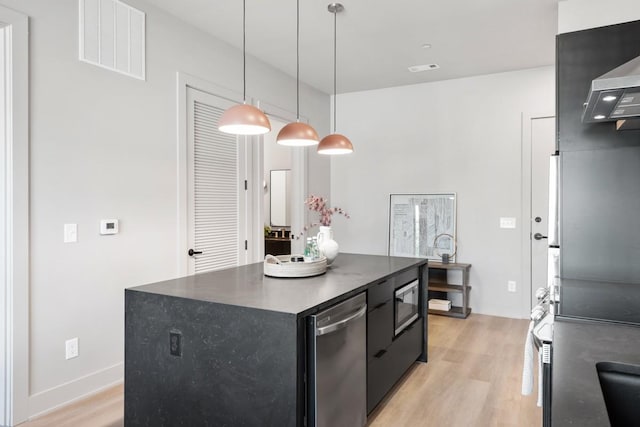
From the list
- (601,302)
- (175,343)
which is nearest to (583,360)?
(601,302)

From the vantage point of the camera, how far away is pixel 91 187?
2.94m

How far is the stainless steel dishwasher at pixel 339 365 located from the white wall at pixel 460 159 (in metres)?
3.21

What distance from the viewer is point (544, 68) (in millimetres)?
4785

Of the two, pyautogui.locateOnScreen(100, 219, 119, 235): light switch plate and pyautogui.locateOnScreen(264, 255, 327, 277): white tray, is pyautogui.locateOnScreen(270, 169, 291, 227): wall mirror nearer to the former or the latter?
pyautogui.locateOnScreen(100, 219, 119, 235): light switch plate

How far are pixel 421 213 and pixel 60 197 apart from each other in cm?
402

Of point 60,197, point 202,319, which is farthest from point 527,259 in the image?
point 60,197

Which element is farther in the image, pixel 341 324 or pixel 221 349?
pixel 341 324

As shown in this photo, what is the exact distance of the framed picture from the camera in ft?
17.4

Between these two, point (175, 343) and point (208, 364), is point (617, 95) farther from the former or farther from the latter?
point (175, 343)

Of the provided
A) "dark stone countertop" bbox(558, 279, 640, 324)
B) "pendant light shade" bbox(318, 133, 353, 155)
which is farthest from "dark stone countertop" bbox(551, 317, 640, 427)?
"pendant light shade" bbox(318, 133, 353, 155)

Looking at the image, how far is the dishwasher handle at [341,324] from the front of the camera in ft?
6.32

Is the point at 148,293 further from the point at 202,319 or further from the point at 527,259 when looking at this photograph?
the point at 527,259

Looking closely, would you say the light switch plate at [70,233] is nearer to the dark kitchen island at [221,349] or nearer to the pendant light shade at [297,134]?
the dark kitchen island at [221,349]

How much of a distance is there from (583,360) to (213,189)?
3334 mm
